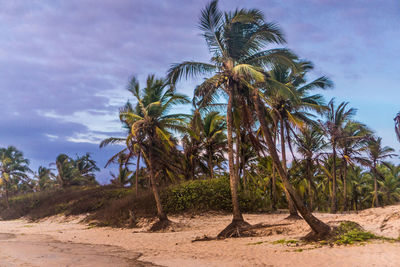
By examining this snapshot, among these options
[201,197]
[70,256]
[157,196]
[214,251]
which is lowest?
[70,256]

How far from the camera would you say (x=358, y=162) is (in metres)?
24.4

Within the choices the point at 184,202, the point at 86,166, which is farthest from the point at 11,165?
the point at 184,202

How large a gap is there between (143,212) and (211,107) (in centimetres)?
787

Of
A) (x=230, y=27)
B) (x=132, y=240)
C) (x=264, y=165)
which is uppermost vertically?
(x=230, y=27)

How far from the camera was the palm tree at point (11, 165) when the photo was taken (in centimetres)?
4112

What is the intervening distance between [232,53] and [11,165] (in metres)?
39.5

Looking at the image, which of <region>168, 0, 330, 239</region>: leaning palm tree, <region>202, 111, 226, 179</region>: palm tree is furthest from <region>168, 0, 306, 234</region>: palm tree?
<region>202, 111, 226, 179</region>: palm tree

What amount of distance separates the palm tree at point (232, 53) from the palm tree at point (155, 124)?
Answer: 3.41 m

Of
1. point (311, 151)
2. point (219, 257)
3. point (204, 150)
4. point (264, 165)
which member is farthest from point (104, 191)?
point (219, 257)

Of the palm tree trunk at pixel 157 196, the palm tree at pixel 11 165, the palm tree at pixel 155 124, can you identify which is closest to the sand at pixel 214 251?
the palm tree trunk at pixel 157 196

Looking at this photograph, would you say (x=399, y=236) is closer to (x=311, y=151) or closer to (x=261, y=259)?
(x=261, y=259)

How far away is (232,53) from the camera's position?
47.6 ft

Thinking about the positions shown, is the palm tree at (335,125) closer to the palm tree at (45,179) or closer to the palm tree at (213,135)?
the palm tree at (213,135)

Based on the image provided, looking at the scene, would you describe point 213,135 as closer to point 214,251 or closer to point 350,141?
point 350,141
